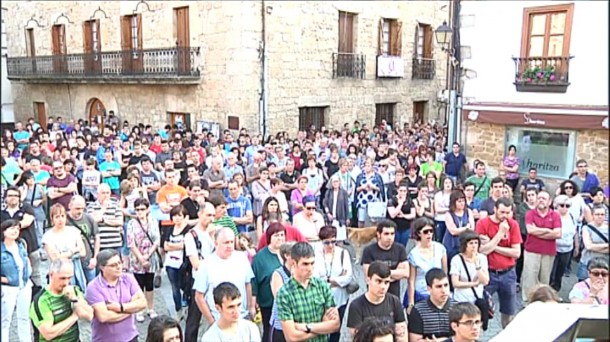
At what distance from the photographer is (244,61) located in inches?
592

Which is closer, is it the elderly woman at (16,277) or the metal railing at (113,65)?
the elderly woman at (16,277)

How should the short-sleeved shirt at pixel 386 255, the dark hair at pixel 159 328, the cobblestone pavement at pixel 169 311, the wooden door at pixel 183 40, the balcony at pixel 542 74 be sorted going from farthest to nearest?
the wooden door at pixel 183 40 → the balcony at pixel 542 74 → the cobblestone pavement at pixel 169 311 → the short-sleeved shirt at pixel 386 255 → the dark hair at pixel 159 328

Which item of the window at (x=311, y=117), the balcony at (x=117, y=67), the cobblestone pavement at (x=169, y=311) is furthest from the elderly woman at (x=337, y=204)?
the balcony at (x=117, y=67)

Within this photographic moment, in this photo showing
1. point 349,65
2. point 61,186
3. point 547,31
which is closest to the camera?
point 61,186

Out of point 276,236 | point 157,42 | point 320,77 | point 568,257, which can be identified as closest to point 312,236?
point 276,236

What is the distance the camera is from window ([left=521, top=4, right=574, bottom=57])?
961cm

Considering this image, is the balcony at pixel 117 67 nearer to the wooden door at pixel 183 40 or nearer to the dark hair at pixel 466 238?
the wooden door at pixel 183 40

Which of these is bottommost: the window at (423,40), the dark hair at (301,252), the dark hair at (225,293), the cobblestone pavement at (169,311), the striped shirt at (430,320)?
the cobblestone pavement at (169,311)

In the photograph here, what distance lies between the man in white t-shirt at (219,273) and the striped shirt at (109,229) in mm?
1770

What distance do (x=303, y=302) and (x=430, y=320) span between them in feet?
2.91

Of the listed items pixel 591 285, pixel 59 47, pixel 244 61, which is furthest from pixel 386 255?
pixel 59 47

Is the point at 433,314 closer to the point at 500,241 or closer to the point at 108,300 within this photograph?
the point at 500,241

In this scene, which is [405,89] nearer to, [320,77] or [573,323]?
[320,77]

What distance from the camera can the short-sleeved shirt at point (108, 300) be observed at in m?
4.00
